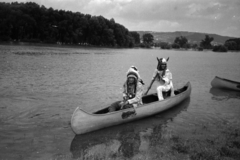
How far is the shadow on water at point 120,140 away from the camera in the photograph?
643 centimetres

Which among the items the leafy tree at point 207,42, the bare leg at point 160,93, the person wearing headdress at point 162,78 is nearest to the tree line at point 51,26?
the person wearing headdress at point 162,78

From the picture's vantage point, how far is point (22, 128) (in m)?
7.89

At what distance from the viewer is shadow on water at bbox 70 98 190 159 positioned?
6430 mm

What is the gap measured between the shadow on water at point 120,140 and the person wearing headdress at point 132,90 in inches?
32.9

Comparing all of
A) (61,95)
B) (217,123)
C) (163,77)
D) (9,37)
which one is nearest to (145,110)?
(163,77)

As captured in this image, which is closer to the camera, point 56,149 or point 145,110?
point 56,149

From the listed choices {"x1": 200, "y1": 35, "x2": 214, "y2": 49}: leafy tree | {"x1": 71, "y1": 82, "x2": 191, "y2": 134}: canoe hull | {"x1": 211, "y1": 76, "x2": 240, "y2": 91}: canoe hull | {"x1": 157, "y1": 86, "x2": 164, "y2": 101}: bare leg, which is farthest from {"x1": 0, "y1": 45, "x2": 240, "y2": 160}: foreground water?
{"x1": 200, "y1": 35, "x2": 214, "y2": 49}: leafy tree

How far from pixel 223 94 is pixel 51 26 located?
7010 centimetres

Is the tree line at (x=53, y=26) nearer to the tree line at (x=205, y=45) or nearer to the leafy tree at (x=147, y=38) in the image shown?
the tree line at (x=205, y=45)

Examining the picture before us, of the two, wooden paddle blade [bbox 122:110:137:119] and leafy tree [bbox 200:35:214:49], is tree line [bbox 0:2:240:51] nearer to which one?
wooden paddle blade [bbox 122:110:137:119]

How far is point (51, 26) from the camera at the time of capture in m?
75.4

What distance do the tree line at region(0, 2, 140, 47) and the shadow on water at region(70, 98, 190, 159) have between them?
65.3m

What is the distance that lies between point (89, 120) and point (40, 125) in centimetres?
213

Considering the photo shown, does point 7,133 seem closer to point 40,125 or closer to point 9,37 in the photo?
point 40,125
